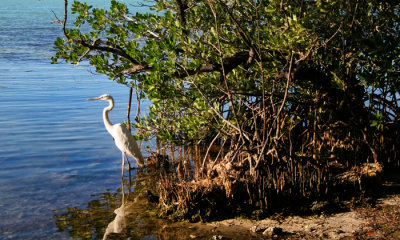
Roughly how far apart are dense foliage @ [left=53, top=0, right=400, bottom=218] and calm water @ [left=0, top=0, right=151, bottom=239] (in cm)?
155

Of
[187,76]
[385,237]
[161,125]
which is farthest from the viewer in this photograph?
[161,125]

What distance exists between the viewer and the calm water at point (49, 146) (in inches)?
254

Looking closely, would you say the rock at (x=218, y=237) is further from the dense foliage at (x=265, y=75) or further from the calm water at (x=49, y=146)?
the calm water at (x=49, y=146)

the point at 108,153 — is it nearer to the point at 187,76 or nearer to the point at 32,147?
the point at 32,147

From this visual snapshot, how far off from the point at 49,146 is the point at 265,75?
5.53m

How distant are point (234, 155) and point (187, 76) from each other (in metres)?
1.14

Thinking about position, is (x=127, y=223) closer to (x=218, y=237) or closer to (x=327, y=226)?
(x=218, y=237)

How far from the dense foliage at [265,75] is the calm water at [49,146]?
5.10 feet

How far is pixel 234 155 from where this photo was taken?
19.5 feet

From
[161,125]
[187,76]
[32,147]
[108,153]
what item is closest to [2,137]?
[32,147]

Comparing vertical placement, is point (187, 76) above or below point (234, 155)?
above

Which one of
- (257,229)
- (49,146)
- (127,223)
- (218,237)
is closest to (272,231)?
(257,229)

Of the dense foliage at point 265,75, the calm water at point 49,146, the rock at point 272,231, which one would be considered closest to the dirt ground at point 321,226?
the rock at point 272,231

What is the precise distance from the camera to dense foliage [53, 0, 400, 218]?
17.3 feet
